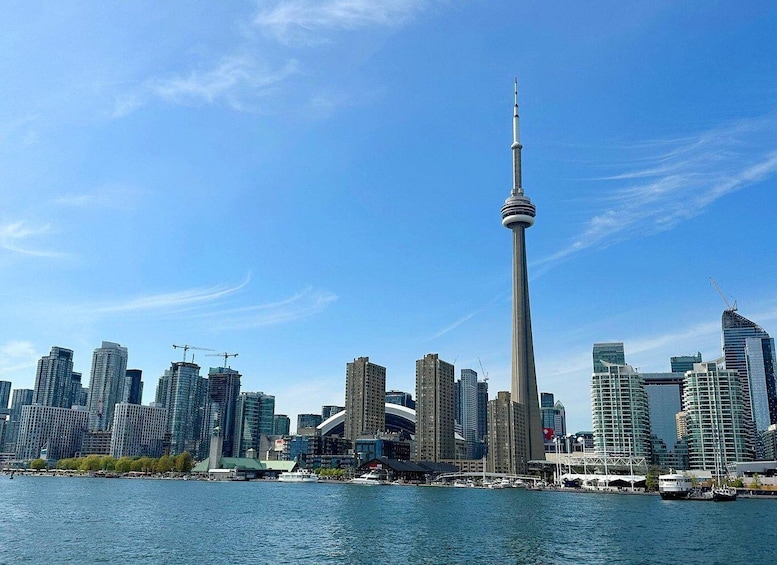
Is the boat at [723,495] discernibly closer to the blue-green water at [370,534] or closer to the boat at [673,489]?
the boat at [673,489]

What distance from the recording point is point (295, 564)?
220ft

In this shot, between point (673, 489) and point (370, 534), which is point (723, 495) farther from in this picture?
point (370, 534)

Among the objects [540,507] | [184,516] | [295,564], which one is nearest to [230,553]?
[295,564]

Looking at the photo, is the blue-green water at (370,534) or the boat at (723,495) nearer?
the blue-green water at (370,534)

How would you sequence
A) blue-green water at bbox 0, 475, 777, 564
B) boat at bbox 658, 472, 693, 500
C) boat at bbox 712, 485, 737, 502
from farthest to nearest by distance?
1. boat at bbox 658, 472, 693, 500
2. boat at bbox 712, 485, 737, 502
3. blue-green water at bbox 0, 475, 777, 564

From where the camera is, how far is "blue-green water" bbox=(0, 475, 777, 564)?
71875 millimetres

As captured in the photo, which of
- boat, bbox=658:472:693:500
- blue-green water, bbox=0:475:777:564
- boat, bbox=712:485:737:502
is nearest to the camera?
blue-green water, bbox=0:475:777:564

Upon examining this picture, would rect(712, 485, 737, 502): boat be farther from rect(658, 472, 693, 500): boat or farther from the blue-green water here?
the blue-green water

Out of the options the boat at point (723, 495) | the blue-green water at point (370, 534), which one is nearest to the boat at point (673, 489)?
the boat at point (723, 495)

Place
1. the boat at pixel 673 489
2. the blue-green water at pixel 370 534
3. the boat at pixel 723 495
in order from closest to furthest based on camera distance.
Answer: the blue-green water at pixel 370 534
the boat at pixel 723 495
the boat at pixel 673 489

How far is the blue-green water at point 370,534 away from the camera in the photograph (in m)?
71.9

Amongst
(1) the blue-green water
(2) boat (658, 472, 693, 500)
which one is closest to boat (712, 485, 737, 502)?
(2) boat (658, 472, 693, 500)

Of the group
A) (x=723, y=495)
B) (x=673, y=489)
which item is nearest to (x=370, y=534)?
(x=673, y=489)

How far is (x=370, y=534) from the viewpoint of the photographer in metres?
90.0
